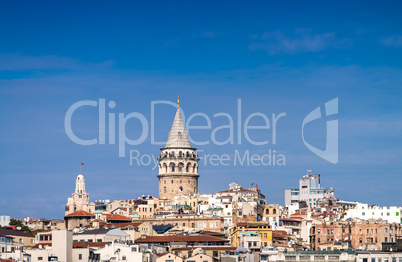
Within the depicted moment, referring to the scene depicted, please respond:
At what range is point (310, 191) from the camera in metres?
188

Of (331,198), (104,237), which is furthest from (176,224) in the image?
(331,198)

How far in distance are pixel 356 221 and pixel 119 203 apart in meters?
43.0

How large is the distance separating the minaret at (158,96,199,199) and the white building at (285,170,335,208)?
3676 cm

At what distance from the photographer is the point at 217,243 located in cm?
11019

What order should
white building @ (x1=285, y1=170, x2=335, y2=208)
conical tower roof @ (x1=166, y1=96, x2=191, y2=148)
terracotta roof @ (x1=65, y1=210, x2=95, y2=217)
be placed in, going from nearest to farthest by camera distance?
terracotta roof @ (x1=65, y1=210, x2=95, y2=217) → conical tower roof @ (x1=166, y1=96, x2=191, y2=148) → white building @ (x1=285, y1=170, x2=335, y2=208)

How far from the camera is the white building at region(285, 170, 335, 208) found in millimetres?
186163

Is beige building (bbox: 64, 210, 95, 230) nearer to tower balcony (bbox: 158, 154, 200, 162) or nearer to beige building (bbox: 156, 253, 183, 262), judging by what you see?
tower balcony (bbox: 158, 154, 200, 162)

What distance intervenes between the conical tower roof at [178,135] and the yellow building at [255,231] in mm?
35162

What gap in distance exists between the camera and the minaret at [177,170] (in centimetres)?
15238

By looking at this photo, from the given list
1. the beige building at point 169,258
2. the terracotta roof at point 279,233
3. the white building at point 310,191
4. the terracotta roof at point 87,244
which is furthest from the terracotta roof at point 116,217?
the white building at point 310,191

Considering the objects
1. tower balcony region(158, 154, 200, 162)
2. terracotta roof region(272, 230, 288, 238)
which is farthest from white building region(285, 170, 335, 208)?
terracotta roof region(272, 230, 288, 238)

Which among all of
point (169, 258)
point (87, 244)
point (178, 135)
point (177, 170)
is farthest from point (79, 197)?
point (169, 258)

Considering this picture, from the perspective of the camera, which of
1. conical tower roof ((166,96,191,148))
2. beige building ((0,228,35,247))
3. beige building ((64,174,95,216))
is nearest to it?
beige building ((0,228,35,247))

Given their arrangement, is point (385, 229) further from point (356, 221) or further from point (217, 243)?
point (217, 243)
